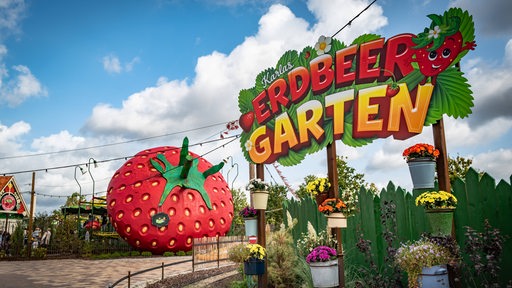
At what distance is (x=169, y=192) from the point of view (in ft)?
58.8

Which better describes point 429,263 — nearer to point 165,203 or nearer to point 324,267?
point 324,267

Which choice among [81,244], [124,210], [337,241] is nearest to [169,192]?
[124,210]

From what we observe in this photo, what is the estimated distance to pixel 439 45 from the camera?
582 cm

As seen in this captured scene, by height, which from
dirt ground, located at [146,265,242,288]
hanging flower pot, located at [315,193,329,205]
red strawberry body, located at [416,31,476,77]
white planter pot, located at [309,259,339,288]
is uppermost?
red strawberry body, located at [416,31,476,77]

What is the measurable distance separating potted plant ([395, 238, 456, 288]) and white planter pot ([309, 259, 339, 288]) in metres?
1.27

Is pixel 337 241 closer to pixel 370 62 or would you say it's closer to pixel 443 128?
pixel 443 128

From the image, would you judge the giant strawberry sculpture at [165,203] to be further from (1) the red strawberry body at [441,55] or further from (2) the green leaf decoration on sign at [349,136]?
(1) the red strawberry body at [441,55]

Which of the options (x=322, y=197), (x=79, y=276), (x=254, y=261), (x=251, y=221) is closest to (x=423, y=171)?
(x=322, y=197)

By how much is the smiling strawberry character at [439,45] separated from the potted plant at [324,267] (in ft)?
9.76

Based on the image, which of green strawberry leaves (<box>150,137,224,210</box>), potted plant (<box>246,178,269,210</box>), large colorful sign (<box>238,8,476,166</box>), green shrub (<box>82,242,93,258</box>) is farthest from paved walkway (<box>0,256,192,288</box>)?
large colorful sign (<box>238,8,476,166</box>)

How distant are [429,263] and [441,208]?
2.38 feet

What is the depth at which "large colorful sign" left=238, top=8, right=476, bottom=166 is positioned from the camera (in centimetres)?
573

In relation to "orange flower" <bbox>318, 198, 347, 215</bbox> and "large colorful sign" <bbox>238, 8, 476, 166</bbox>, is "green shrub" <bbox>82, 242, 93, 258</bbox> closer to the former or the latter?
"large colorful sign" <bbox>238, 8, 476, 166</bbox>

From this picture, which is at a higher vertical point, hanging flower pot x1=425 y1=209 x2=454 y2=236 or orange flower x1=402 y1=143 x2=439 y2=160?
orange flower x1=402 y1=143 x2=439 y2=160
